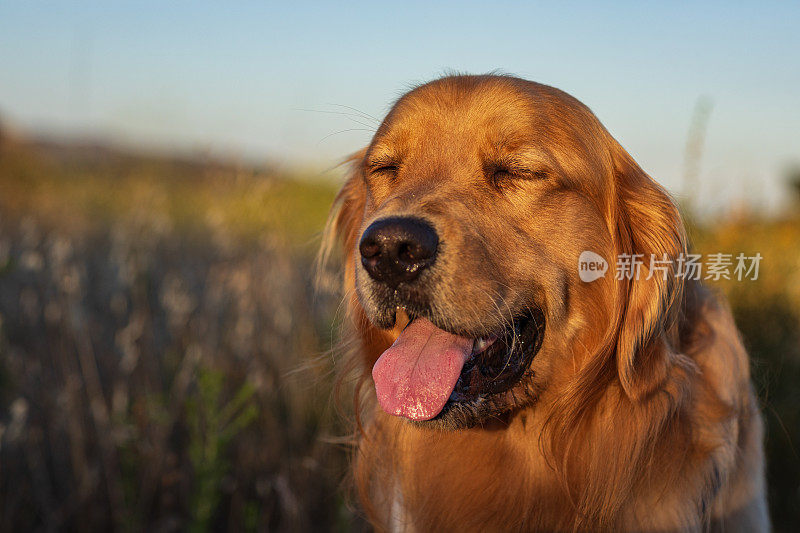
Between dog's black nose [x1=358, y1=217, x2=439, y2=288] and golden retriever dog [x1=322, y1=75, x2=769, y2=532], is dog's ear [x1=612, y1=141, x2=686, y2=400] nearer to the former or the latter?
golden retriever dog [x1=322, y1=75, x2=769, y2=532]

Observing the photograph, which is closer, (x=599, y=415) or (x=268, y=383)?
(x=599, y=415)

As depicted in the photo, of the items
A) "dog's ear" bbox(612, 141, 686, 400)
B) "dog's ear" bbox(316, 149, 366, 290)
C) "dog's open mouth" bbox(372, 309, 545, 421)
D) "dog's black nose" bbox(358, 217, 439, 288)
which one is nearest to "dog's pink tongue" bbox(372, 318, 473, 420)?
"dog's open mouth" bbox(372, 309, 545, 421)

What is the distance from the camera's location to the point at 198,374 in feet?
9.48

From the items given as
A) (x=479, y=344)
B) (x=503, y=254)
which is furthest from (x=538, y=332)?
(x=503, y=254)

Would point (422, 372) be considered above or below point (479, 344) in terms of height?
below

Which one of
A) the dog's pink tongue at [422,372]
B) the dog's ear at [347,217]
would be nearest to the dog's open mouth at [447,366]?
Answer: the dog's pink tongue at [422,372]

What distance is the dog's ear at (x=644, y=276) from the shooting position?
82.7 inches

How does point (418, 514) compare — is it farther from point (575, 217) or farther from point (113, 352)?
point (113, 352)

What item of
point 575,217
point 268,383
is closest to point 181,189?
point 268,383

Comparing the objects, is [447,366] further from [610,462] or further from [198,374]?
[198,374]

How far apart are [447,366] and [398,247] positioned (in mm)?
415

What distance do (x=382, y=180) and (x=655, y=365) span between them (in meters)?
1.11

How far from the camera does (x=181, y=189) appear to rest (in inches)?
308

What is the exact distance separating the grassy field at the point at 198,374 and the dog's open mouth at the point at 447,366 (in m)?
0.75
